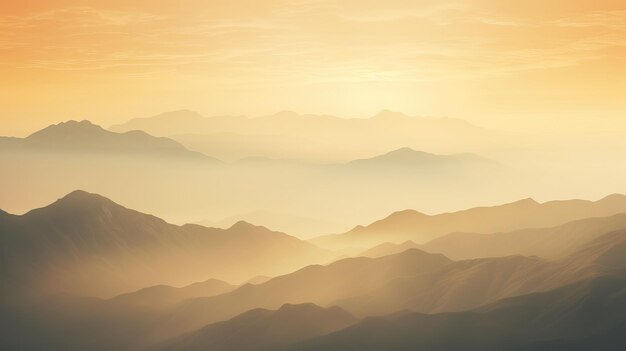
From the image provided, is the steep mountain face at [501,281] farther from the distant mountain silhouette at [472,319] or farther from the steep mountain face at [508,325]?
the steep mountain face at [508,325]

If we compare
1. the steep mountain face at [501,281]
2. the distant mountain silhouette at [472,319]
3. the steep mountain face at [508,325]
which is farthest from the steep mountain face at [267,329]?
the steep mountain face at [501,281]

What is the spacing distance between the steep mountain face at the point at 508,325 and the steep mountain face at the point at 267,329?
29.7ft

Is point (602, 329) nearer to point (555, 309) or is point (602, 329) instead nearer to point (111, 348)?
point (555, 309)

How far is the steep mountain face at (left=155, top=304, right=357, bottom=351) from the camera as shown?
164 metres

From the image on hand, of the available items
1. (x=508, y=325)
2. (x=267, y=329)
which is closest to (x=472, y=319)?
Result: (x=508, y=325)

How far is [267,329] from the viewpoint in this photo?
553ft

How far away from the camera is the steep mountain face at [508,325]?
146 metres

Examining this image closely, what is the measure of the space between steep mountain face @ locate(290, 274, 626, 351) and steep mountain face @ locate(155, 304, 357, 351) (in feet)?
29.7

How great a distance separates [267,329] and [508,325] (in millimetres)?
50723

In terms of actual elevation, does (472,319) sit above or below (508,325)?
above

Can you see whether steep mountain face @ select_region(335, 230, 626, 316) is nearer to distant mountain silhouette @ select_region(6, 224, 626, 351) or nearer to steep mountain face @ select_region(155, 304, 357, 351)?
distant mountain silhouette @ select_region(6, 224, 626, 351)

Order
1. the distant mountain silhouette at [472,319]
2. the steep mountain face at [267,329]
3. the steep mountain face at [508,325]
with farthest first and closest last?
the steep mountain face at [267,329], the distant mountain silhouette at [472,319], the steep mountain face at [508,325]

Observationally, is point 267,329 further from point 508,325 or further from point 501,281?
point 501,281

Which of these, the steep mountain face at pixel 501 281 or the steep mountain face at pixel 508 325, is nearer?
the steep mountain face at pixel 508 325
